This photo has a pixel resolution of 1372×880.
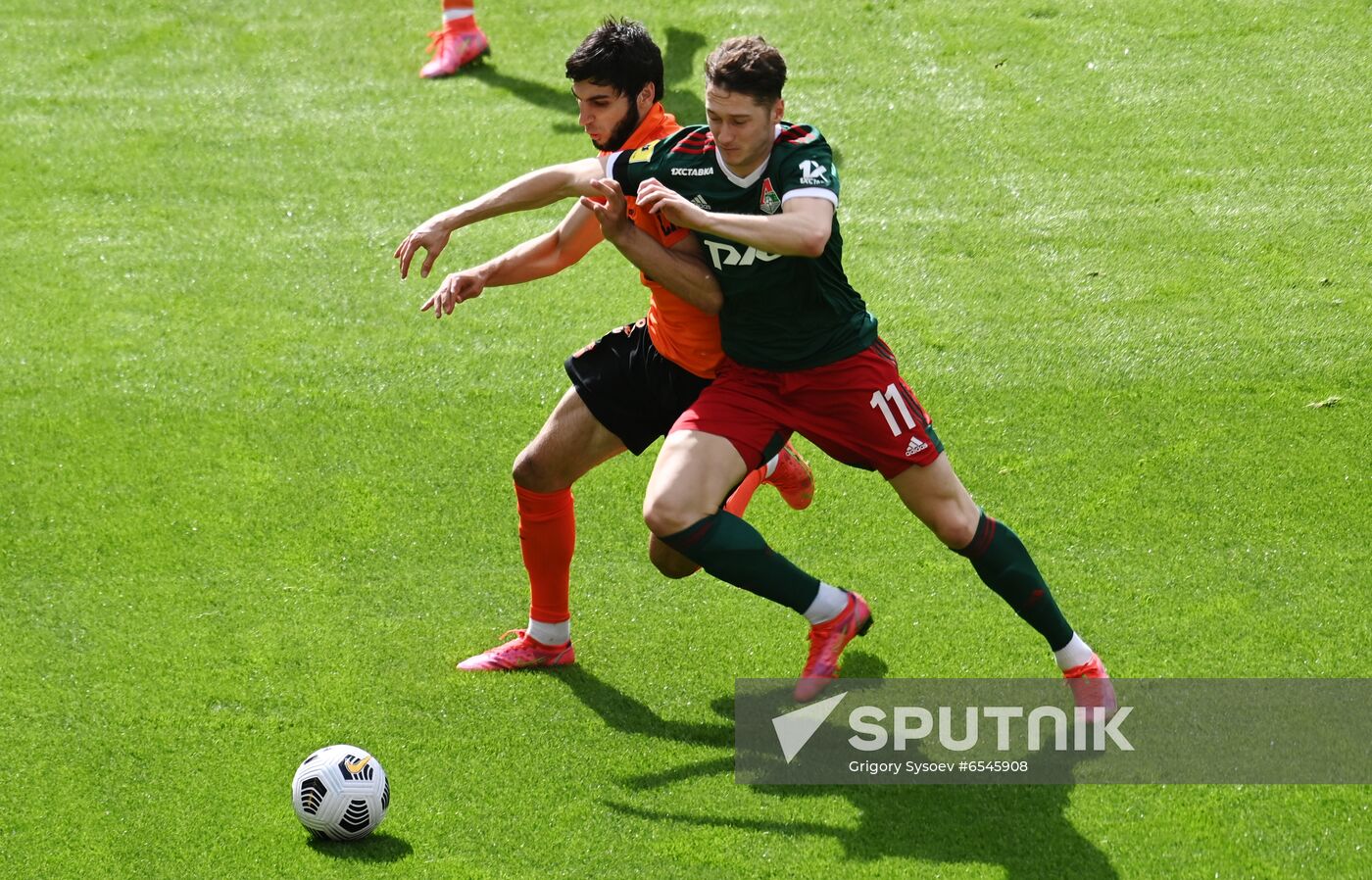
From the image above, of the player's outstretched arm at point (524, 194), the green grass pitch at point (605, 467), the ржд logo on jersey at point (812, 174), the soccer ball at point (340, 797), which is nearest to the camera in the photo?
the soccer ball at point (340, 797)

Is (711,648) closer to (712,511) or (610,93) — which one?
(712,511)

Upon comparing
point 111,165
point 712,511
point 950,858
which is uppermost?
point 712,511

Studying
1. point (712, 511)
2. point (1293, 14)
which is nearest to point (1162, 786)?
point (712, 511)

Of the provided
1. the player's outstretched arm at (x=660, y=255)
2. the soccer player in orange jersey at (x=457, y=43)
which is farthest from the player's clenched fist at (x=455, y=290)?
the soccer player in orange jersey at (x=457, y=43)

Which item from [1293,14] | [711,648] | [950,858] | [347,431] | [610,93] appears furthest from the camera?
[1293,14]

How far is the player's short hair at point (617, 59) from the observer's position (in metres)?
5.30

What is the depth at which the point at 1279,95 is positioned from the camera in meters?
10.0

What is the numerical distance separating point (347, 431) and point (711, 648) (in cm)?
246

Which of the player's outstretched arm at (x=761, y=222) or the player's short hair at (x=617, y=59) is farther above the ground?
the player's short hair at (x=617, y=59)

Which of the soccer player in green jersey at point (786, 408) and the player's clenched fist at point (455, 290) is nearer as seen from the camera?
the soccer player in green jersey at point (786, 408)

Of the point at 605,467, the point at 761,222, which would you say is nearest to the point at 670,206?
the point at 761,222

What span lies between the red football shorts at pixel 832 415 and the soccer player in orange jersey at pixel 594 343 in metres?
0.31

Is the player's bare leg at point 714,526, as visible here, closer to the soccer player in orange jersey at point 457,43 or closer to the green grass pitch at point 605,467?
the green grass pitch at point 605,467

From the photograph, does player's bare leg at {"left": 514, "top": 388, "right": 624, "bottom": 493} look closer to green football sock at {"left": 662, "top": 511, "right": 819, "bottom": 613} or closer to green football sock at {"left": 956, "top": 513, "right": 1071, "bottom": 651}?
green football sock at {"left": 662, "top": 511, "right": 819, "bottom": 613}
